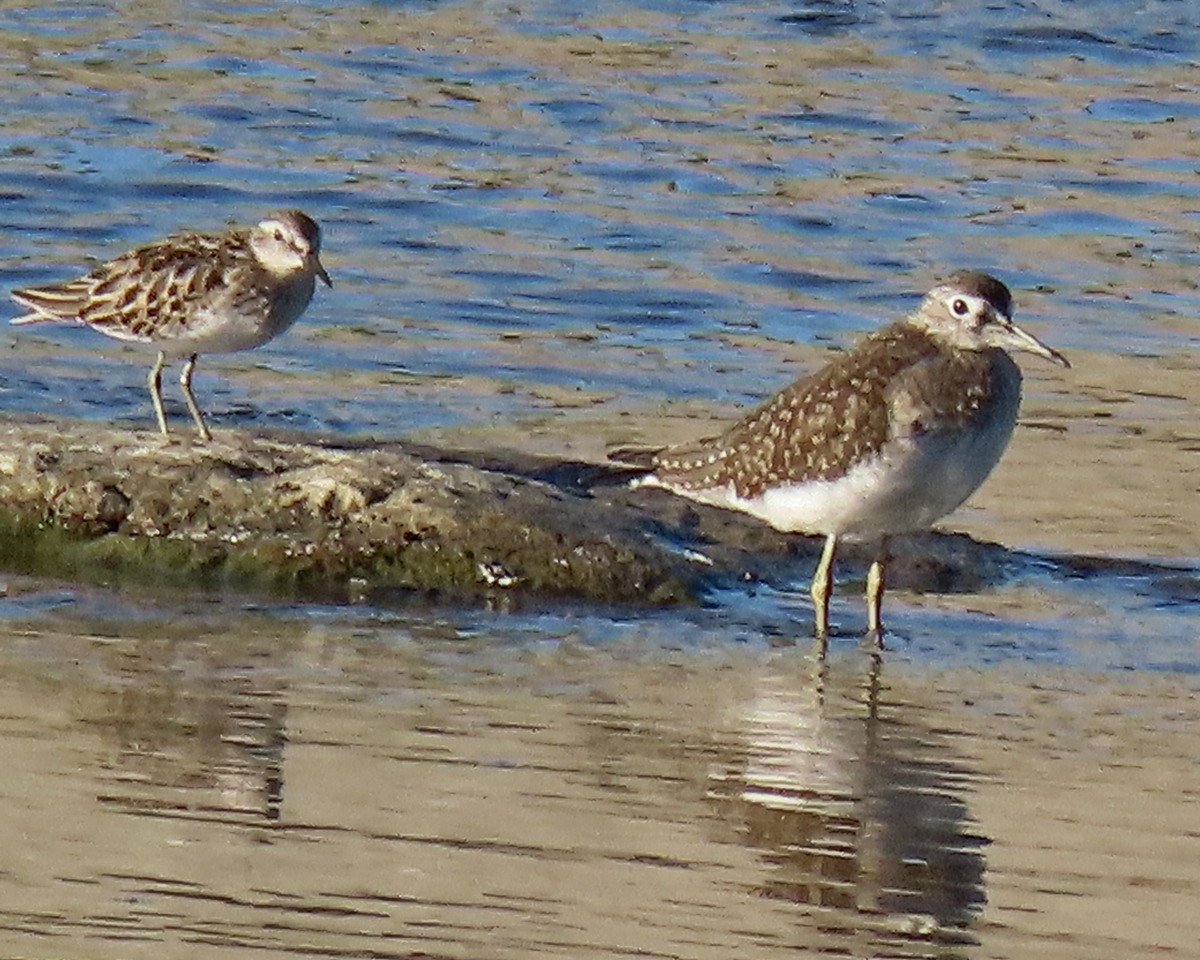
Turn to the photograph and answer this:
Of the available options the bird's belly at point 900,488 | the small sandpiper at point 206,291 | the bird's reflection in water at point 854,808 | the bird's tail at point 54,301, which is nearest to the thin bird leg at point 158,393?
the small sandpiper at point 206,291

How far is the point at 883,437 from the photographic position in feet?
29.1

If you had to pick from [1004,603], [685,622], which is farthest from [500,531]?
[1004,603]

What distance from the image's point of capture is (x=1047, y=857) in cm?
643

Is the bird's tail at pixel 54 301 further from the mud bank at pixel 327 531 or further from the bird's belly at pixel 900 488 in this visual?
the bird's belly at pixel 900 488

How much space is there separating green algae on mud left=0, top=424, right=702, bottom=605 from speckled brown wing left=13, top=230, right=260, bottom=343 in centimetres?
120

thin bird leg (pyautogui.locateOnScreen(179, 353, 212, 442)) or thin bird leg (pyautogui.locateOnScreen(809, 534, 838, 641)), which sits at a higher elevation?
thin bird leg (pyautogui.locateOnScreen(179, 353, 212, 442))

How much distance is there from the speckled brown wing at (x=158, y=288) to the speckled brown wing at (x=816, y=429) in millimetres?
1996

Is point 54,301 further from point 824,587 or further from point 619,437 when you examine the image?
point 824,587

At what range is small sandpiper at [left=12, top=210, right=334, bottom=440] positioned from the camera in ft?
34.4

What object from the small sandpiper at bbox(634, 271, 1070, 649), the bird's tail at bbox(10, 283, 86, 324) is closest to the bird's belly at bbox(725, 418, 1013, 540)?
the small sandpiper at bbox(634, 271, 1070, 649)

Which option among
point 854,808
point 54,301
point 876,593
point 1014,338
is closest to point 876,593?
point 876,593

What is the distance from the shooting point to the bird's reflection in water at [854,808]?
19.7 ft

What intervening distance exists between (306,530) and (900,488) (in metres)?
1.85

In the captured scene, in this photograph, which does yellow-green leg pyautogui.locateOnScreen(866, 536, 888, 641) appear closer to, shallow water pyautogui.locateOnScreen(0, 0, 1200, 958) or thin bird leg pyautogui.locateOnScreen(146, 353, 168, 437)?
shallow water pyautogui.locateOnScreen(0, 0, 1200, 958)
